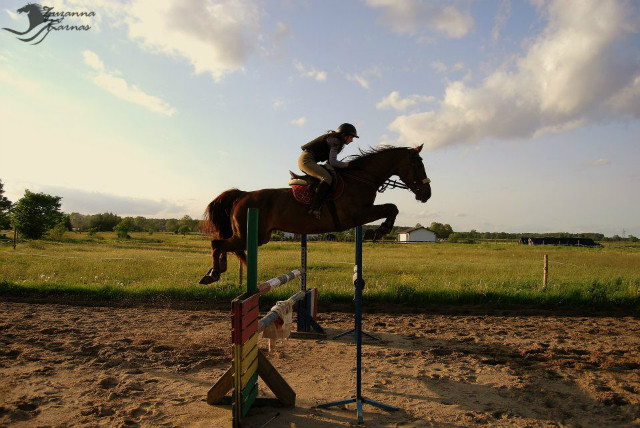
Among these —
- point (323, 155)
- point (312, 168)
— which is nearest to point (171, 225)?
point (323, 155)

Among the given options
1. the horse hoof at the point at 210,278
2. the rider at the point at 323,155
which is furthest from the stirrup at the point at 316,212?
the horse hoof at the point at 210,278

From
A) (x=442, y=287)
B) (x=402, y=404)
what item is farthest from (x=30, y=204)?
(x=402, y=404)

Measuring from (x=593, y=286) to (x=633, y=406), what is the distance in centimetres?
781

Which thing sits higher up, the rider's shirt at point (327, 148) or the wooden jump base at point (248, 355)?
the rider's shirt at point (327, 148)

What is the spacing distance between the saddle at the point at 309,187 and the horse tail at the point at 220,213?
0.95 meters

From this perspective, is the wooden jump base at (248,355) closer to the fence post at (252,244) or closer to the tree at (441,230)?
the fence post at (252,244)

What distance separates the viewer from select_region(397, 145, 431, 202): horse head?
15.9 ft

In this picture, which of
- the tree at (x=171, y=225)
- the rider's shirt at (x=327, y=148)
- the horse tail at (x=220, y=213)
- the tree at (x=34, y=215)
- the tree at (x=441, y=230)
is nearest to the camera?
the rider's shirt at (x=327, y=148)

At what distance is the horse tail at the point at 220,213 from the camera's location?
533 cm

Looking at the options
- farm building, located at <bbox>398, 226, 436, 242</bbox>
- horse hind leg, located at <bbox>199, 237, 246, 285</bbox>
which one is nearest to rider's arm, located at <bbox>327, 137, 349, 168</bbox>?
horse hind leg, located at <bbox>199, 237, 246, 285</bbox>

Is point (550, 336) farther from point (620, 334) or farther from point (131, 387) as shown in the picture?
point (131, 387)

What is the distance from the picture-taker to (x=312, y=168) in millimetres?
4637

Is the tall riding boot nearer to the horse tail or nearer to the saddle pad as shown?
the saddle pad

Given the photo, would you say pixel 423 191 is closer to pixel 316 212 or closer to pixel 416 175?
pixel 416 175
